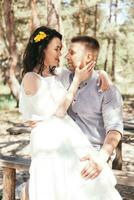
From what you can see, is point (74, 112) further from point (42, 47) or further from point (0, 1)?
point (0, 1)

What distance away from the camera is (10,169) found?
12.1 ft

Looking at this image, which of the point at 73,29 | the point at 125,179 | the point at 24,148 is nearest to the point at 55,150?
the point at 125,179

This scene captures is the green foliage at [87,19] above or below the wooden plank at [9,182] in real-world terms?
above

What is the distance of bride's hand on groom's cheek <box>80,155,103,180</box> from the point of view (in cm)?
239

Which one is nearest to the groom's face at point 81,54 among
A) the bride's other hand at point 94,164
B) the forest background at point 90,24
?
the bride's other hand at point 94,164

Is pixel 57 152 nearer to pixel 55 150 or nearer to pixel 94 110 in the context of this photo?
pixel 55 150

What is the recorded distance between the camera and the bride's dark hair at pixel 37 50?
274 cm

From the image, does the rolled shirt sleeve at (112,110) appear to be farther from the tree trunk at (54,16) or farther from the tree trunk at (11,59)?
the tree trunk at (11,59)

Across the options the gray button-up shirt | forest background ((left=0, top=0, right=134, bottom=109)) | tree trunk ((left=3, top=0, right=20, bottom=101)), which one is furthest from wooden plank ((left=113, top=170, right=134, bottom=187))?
forest background ((left=0, top=0, right=134, bottom=109))

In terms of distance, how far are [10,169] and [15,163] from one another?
22 centimetres

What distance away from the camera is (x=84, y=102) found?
8.63ft

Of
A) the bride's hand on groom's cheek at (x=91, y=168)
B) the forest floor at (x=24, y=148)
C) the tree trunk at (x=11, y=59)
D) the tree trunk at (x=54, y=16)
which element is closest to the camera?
the bride's hand on groom's cheek at (x=91, y=168)

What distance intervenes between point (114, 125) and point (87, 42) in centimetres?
51

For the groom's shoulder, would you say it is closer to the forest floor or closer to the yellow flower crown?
the yellow flower crown
